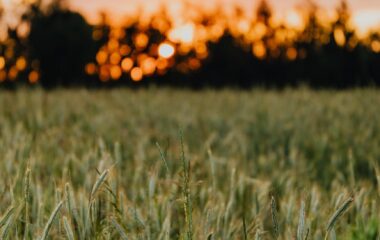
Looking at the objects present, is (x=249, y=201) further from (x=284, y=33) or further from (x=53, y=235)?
(x=284, y=33)

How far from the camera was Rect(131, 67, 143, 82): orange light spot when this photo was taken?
20667mm

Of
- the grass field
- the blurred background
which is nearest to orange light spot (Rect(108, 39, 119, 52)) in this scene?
the blurred background

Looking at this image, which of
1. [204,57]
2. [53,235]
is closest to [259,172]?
[53,235]

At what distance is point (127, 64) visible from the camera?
23250mm

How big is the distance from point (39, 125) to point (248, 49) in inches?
727

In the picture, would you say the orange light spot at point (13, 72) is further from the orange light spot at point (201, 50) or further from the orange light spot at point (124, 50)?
the orange light spot at point (201, 50)

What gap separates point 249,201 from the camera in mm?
1971

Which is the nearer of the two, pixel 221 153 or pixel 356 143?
pixel 221 153

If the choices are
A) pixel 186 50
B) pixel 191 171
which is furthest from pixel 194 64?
pixel 191 171

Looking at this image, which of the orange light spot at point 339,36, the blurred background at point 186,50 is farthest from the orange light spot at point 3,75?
the orange light spot at point 339,36

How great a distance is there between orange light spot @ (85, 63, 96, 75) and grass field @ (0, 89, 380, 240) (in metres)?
15.2

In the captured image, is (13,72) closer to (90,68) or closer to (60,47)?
(60,47)

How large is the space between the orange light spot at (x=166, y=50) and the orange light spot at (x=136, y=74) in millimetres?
1134

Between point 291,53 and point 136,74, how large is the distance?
624 cm
